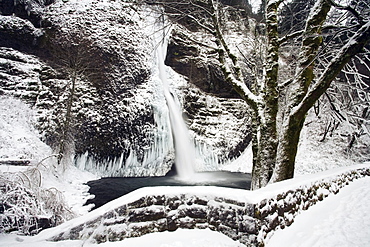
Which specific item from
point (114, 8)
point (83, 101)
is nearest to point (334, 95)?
point (83, 101)

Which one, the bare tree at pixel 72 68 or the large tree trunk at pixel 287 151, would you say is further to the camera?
A: the bare tree at pixel 72 68

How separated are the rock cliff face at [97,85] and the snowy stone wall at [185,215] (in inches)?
359

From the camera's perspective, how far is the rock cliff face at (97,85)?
11.1m

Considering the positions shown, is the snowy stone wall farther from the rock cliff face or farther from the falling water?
the falling water

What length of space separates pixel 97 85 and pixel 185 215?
11.9 m

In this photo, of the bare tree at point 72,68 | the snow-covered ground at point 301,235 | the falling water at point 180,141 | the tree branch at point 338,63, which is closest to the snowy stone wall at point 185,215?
the snow-covered ground at point 301,235

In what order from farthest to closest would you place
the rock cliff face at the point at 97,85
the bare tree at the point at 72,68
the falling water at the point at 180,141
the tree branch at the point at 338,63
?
the falling water at the point at 180,141, the rock cliff face at the point at 97,85, the bare tree at the point at 72,68, the tree branch at the point at 338,63

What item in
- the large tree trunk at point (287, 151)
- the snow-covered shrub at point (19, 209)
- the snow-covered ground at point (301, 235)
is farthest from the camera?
the large tree trunk at point (287, 151)

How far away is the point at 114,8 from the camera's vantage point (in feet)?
48.8

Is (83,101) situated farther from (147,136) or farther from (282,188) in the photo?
(282,188)

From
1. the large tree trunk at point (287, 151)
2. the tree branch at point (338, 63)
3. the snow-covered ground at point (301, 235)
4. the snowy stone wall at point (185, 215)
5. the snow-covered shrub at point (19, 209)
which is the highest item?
the tree branch at point (338, 63)

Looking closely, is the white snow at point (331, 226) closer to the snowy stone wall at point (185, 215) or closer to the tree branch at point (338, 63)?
the snowy stone wall at point (185, 215)

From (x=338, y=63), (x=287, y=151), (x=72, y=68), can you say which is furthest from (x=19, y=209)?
(x=72, y=68)

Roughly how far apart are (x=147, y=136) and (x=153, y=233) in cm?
1037
